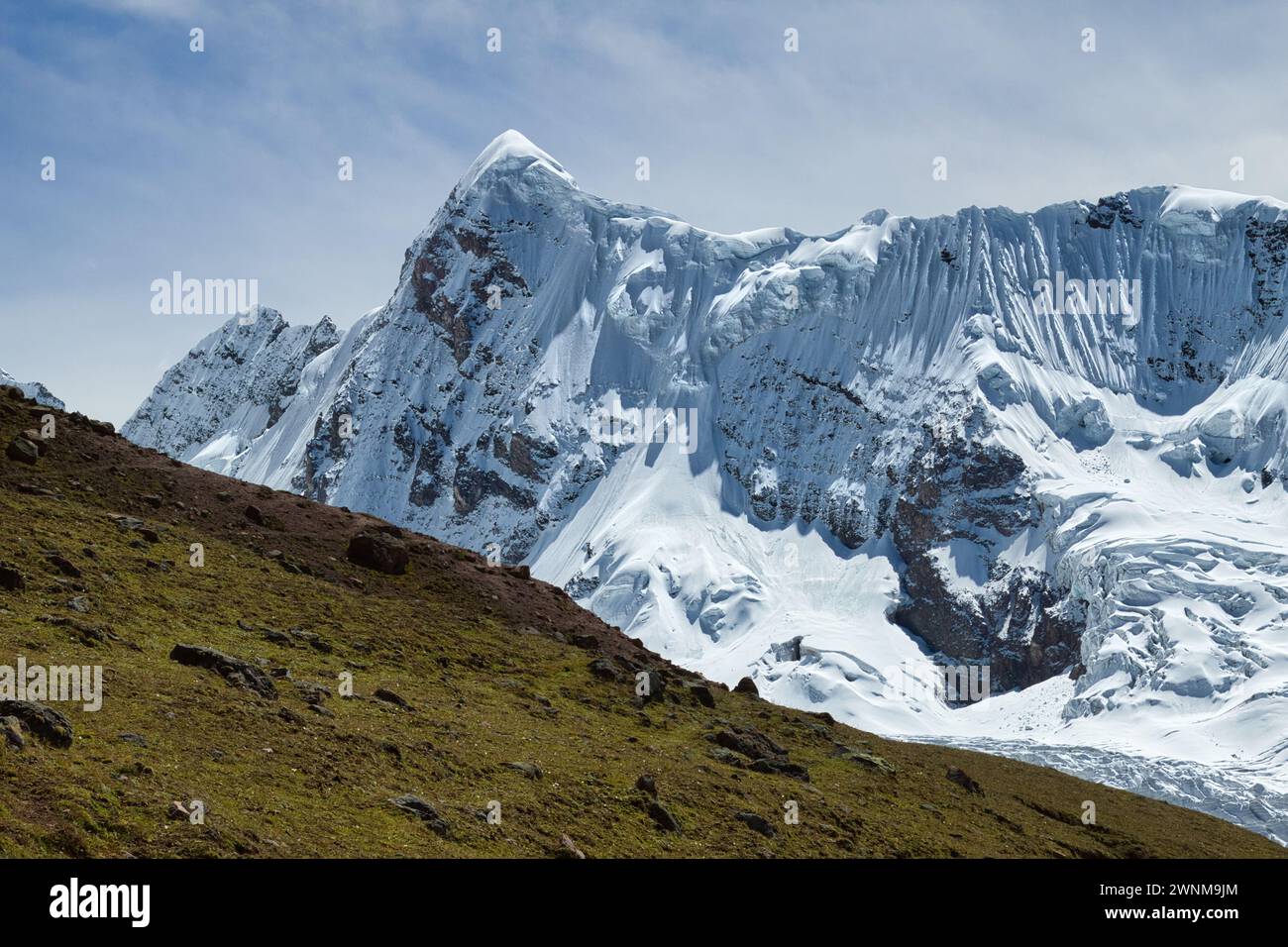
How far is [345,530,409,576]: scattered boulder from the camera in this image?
184 ft

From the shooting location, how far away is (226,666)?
119 feet

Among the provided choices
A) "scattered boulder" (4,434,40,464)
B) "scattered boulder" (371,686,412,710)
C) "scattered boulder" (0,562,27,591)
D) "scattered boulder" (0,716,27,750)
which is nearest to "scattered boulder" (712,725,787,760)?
"scattered boulder" (371,686,412,710)

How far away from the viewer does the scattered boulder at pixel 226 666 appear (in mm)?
35500

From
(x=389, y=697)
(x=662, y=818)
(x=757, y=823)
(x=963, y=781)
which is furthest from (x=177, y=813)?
(x=963, y=781)

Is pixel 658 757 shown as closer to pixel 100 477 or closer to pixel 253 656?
pixel 253 656

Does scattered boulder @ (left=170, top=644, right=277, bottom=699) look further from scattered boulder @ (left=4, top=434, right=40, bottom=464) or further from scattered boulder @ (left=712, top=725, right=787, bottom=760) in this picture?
scattered boulder @ (left=4, top=434, right=40, bottom=464)

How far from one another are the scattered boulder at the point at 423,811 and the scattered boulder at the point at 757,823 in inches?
461

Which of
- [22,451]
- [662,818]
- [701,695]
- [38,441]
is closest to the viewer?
[662,818]

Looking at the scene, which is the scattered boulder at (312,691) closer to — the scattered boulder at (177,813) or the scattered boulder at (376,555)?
the scattered boulder at (177,813)

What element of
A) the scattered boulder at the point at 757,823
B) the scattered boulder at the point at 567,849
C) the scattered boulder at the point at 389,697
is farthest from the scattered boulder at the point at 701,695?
the scattered boulder at the point at 567,849

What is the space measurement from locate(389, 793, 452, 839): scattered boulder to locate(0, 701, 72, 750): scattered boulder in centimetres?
771

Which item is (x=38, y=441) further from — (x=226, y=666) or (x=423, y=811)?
(x=423, y=811)

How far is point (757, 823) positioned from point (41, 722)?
21162 mm
